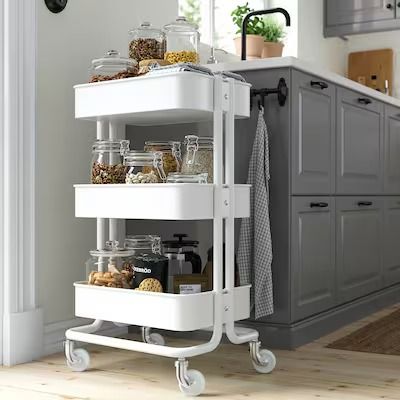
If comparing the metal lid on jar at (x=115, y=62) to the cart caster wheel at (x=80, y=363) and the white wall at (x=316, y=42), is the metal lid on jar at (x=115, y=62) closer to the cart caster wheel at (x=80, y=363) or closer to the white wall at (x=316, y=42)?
the cart caster wheel at (x=80, y=363)

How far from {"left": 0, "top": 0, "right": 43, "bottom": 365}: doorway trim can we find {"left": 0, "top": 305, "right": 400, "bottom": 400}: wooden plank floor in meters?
0.13

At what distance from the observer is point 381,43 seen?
16.8 ft

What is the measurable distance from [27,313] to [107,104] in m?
0.76

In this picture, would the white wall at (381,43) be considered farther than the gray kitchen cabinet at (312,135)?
Yes

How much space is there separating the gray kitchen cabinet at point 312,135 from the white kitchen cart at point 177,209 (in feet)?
1.32

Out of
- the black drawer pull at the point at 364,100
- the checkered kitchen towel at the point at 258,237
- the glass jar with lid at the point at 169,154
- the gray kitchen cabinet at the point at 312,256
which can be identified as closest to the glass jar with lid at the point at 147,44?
the glass jar with lid at the point at 169,154

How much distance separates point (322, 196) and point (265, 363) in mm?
887

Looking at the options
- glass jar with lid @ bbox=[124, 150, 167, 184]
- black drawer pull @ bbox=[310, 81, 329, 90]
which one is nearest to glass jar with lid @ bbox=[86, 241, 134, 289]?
glass jar with lid @ bbox=[124, 150, 167, 184]

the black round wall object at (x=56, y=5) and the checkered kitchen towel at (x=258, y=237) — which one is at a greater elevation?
the black round wall object at (x=56, y=5)

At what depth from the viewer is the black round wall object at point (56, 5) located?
8.83 feet

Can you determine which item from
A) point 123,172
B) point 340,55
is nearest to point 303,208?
point 123,172

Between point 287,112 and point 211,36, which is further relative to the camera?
point 211,36

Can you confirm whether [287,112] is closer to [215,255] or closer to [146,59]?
[146,59]

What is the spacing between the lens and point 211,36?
4.03 metres
